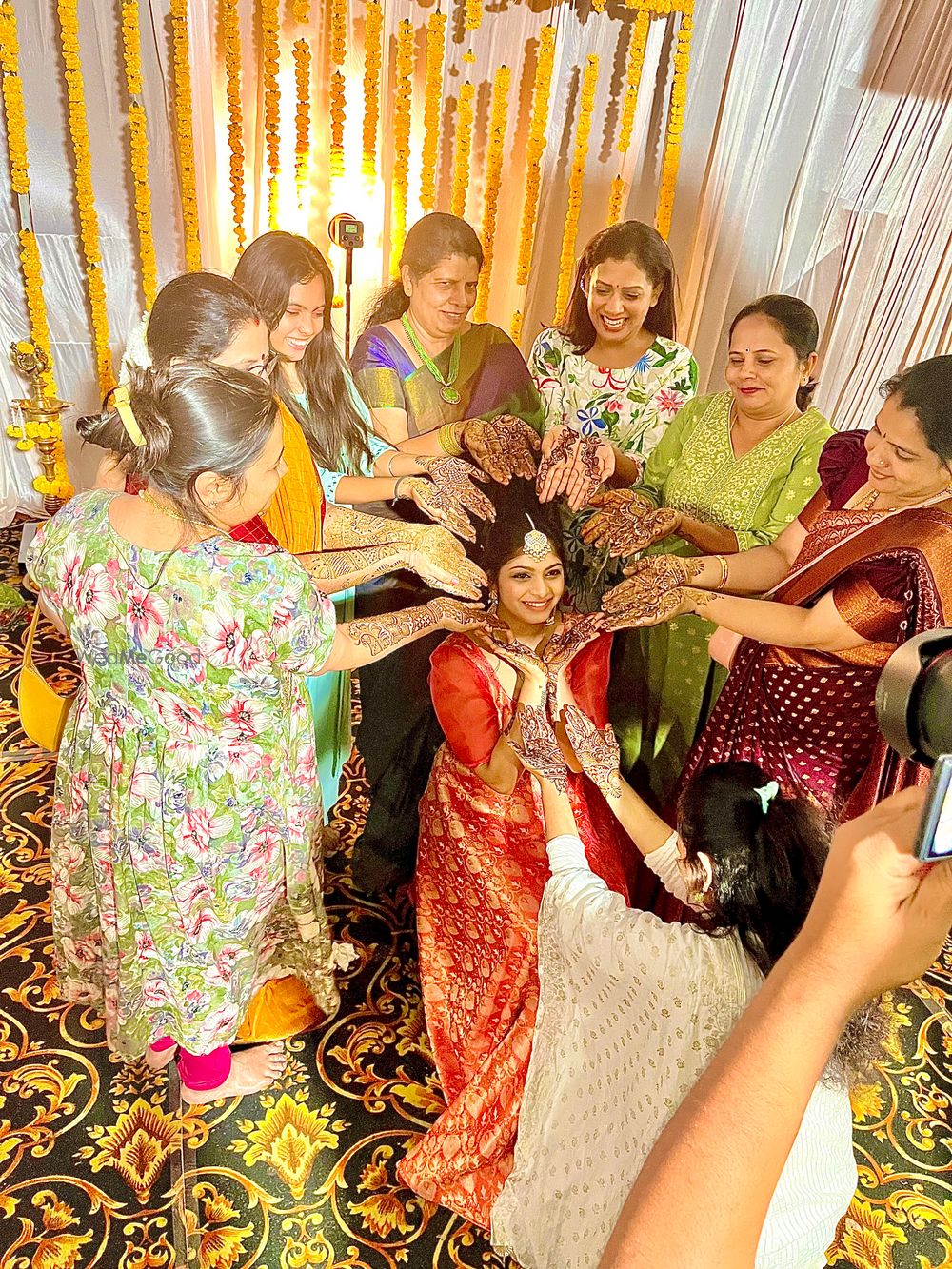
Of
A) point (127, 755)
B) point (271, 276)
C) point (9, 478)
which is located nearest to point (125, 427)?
point (271, 276)

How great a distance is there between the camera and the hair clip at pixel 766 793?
1.70 m

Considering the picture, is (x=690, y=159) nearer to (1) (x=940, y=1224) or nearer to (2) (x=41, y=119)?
(2) (x=41, y=119)

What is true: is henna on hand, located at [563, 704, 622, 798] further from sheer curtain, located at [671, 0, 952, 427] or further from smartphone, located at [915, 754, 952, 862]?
smartphone, located at [915, 754, 952, 862]

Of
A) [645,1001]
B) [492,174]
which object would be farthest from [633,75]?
[645,1001]

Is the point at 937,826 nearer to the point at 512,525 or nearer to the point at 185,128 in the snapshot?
the point at 512,525

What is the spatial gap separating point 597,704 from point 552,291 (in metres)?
0.99

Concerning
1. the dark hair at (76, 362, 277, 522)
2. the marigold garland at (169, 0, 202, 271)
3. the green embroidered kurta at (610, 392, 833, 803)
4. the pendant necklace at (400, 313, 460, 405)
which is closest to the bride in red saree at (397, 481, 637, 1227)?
the green embroidered kurta at (610, 392, 833, 803)

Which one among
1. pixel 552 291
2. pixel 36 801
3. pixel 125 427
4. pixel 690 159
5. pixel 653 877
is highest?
pixel 690 159

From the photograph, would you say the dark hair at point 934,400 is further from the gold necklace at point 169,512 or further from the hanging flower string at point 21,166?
the hanging flower string at point 21,166

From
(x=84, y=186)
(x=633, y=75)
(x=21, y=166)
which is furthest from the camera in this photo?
(x=21, y=166)

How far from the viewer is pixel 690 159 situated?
197 centimetres

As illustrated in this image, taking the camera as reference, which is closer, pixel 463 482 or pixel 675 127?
pixel 675 127

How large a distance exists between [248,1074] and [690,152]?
8.44ft

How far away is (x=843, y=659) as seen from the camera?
71.6 inches
